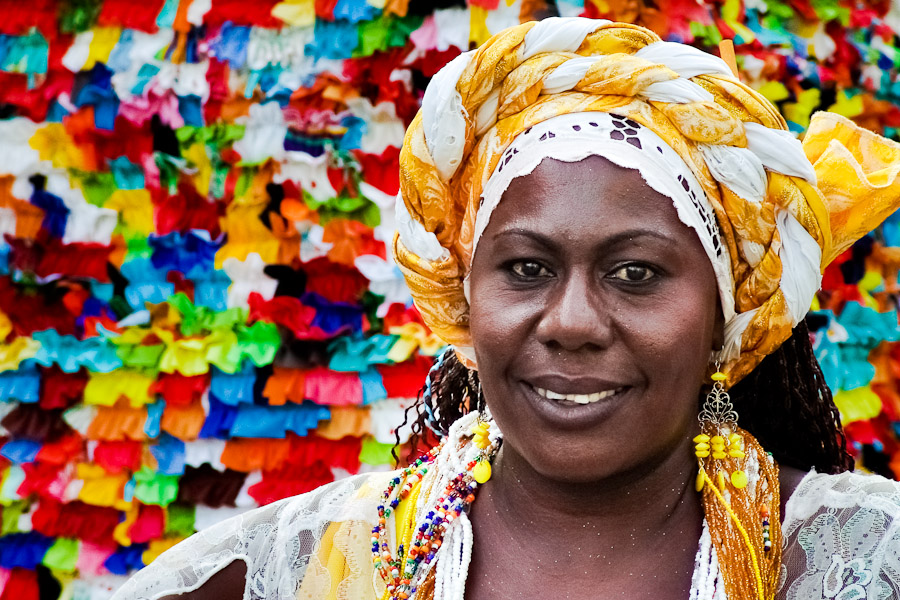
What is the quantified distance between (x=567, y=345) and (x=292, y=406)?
1931mm

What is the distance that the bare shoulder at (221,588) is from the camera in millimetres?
2084

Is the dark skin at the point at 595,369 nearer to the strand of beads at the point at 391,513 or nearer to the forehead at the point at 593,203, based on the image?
the forehead at the point at 593,203

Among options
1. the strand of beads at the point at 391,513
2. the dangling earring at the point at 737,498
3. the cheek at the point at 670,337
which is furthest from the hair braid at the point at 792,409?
the strand of beads at the point at 391,513

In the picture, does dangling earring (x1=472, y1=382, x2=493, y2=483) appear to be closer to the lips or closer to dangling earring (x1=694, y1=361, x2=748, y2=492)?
the lips

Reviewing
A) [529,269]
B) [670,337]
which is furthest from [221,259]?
[670,337]

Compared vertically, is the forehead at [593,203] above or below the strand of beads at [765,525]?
above

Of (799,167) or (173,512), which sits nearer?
(799,167)

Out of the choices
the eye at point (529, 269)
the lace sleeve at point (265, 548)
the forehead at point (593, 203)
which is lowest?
the lace sleeve at point (265, 548)

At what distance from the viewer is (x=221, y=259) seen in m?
3.34

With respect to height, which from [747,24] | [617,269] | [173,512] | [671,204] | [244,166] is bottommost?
[173,512]

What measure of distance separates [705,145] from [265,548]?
134 centimetres

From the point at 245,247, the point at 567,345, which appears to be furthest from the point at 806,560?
the point at 245,247

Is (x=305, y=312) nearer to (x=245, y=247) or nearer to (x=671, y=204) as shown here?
(x=245, y=247)

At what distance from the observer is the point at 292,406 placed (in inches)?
133
